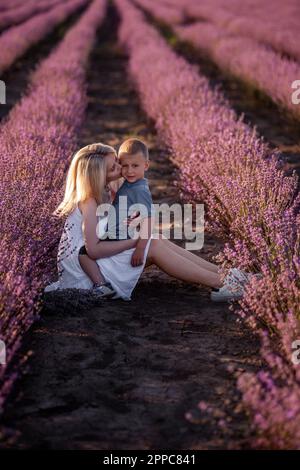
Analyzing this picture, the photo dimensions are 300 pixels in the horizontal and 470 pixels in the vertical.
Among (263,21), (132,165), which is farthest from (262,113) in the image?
(263,21)

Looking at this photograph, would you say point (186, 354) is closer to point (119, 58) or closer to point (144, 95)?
point (144, 95)

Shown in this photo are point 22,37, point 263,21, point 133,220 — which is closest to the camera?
point 133,220

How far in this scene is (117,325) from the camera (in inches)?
154

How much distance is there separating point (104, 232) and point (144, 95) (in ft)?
21.3

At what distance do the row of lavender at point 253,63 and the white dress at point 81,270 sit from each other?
5.10 m

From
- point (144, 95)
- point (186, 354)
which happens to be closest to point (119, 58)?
point (144, 95)

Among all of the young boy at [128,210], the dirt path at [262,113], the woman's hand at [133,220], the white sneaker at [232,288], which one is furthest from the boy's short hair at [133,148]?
the dirt path at [262,113]

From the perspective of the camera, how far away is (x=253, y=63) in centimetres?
1193

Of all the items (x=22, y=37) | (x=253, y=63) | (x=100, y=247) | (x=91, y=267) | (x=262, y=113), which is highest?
(x=100, y=247)

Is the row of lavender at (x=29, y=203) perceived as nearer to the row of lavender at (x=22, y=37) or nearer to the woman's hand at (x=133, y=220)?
the woman's hand at (x=133, y=220)

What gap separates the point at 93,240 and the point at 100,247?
55 millimetres

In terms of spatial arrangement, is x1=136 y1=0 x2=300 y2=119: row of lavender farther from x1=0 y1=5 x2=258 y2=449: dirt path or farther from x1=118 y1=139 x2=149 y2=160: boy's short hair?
x1=0 y1=5 x2=258 y2=449: dirt path

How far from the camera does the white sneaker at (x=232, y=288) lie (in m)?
4.00

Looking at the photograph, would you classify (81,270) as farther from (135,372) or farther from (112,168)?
(135,372)
